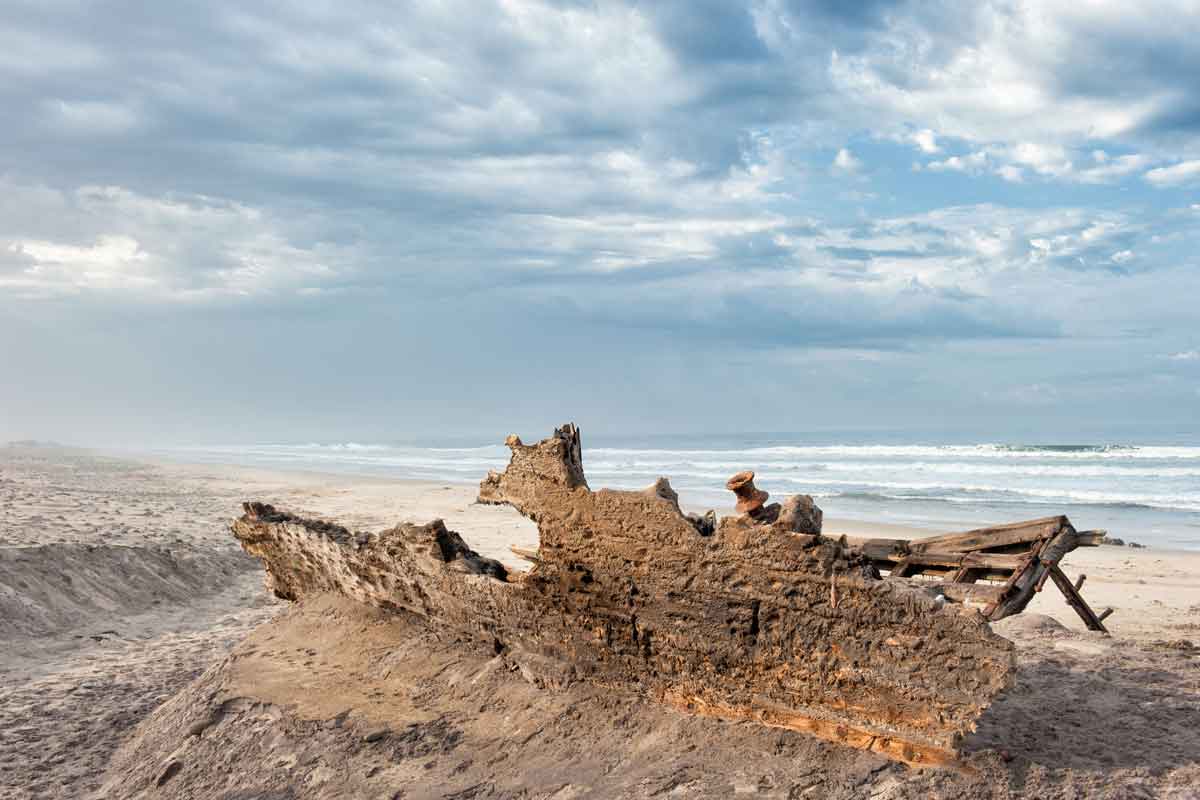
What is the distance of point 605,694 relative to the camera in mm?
4863

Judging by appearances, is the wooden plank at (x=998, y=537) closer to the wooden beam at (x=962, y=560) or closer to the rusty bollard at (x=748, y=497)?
the wooden beam at (x=962, y=560)

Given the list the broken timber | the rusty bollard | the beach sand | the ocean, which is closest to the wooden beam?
the broken timber

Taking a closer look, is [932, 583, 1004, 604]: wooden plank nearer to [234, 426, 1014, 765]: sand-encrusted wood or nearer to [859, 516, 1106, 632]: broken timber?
[859, 516, 1106, 632]: broken timber

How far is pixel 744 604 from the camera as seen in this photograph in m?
4.35

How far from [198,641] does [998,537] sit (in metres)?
7.49

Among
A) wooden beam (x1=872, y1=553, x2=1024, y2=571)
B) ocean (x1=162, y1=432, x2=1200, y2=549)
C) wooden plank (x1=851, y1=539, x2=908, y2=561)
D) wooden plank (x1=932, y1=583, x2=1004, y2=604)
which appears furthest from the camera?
ocean (x1=162, y1=432, x2=1200, y2=549)

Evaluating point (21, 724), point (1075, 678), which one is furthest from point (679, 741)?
point (21, 724)

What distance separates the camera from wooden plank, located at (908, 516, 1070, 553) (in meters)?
5.02

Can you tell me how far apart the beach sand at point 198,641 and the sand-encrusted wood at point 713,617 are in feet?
1.39

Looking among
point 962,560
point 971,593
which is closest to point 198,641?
point 962,560

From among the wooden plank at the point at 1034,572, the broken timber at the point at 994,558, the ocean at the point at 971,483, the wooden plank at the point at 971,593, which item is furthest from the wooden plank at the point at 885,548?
the ocean at the point at 971,483

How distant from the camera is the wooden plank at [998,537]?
5020 millimetres

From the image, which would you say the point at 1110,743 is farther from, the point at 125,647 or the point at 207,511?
the point at 207,511

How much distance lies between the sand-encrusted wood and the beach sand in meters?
0.42
